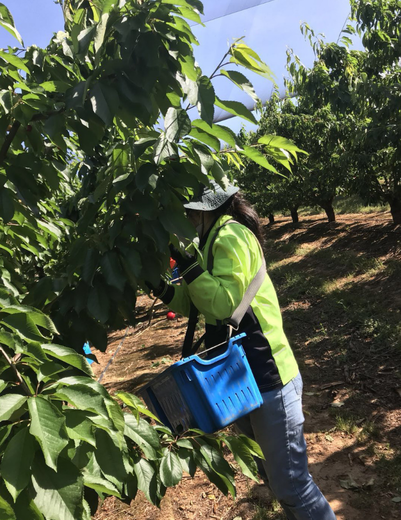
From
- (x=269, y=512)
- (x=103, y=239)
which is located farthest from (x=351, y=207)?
(x=103, y=239)

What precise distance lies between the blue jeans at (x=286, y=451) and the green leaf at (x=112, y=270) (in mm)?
924

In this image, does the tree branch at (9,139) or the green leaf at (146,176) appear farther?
the tree branch at (9,139)

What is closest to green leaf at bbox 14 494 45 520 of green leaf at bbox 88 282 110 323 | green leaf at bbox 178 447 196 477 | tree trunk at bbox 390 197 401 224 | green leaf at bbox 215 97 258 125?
green leaf at bbox 178 447 196 477

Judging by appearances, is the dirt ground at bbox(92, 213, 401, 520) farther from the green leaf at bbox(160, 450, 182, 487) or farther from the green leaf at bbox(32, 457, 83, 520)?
the green leaf at bbox(32, 457, 83, 520)

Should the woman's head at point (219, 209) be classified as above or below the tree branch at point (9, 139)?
below

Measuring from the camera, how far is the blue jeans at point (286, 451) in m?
1.92

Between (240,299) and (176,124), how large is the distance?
87 centimetres

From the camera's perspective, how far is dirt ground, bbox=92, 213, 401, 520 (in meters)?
3.04

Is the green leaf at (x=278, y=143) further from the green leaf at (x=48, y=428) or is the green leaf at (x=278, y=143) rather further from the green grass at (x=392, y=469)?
the green grass at (x=392, y=469)

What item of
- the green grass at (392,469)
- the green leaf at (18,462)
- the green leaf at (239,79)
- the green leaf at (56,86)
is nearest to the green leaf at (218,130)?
the green leaf at (239,79)

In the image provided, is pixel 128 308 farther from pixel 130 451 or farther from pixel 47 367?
pixel 47 367

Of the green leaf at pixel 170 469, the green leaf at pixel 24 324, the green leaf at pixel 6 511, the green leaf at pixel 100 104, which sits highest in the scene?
the green leaf at pixel 100 104

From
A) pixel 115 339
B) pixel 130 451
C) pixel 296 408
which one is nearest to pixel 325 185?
pixel 115 339

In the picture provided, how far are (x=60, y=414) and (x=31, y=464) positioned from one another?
101mm
